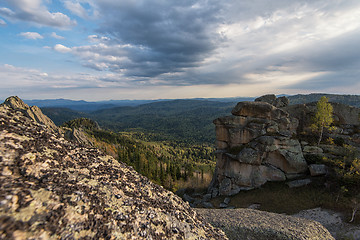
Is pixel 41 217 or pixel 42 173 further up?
pixel 42 173

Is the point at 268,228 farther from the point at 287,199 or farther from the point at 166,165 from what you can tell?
the point at 166,165

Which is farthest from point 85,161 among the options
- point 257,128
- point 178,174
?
point 178,174

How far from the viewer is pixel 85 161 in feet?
26.2

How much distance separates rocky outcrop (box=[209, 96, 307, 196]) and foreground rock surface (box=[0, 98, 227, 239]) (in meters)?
30.1

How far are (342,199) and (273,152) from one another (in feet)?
40.5

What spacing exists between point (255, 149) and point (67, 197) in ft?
119

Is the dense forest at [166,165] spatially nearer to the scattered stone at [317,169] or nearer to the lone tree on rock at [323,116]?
the scattered stone at [317,169]

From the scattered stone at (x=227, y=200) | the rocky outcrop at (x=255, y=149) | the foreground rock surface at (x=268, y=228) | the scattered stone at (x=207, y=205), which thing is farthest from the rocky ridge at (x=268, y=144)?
the foreground rock surface at (x=268, y=228)

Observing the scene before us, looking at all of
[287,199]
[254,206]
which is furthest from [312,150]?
[254,206]

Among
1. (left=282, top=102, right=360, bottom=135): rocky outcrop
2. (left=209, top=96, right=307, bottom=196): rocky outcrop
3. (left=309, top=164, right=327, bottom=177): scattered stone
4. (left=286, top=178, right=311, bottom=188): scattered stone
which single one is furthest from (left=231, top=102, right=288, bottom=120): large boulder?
(left=286, top=178, right=311, bottom=188): scattered stone

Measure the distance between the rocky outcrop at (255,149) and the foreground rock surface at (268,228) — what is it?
15604mm

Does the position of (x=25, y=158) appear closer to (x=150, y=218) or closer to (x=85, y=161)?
(x=85, y=161)

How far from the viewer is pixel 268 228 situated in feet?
55.0

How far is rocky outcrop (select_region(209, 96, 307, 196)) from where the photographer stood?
33656 millimetres
